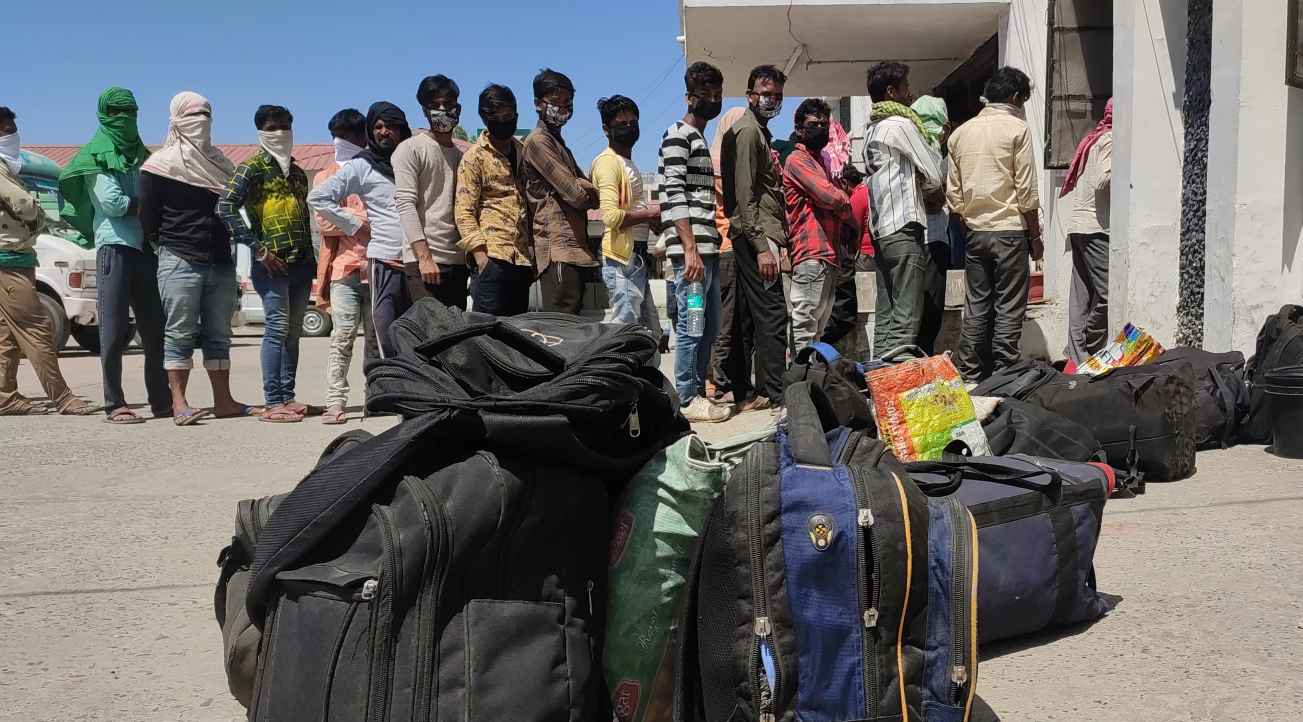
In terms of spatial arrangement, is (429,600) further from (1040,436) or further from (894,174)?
(894,174)

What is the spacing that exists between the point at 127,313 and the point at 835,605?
19.7 feet

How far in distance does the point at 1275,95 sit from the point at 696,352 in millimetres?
3478

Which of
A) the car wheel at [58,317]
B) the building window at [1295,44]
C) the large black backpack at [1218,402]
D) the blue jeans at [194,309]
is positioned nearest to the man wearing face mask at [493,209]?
the blue jeans at [194,309]

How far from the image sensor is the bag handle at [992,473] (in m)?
2.66

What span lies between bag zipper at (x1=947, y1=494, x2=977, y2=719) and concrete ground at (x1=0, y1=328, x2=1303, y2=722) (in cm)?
43

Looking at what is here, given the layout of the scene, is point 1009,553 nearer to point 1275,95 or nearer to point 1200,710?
point 1200,710

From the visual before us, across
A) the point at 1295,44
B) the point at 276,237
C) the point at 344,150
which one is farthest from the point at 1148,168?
the point at 276,237

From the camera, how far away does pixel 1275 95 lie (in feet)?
18.1

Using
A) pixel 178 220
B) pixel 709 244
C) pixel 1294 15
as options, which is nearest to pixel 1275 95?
pixel 1294 15

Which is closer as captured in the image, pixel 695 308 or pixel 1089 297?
pixel 695 308

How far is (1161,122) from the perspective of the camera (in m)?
6.62

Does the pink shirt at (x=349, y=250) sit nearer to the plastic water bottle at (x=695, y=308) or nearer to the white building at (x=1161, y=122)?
the plastic water bottle at (x=695, y=308)

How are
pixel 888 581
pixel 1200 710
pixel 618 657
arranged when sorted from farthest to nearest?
pixel 1200 710
pixel 618 657
pixel 888 581

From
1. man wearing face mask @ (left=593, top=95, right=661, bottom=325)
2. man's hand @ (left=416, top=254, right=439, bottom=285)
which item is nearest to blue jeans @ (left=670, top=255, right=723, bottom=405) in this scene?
man wearing face mask @ (left=593, top=95, right=661, bottom=325)
